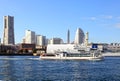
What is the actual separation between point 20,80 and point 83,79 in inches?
382

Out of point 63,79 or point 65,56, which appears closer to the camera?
point 63,79

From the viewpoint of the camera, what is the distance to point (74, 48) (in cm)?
18100

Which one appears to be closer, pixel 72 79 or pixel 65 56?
pixel 72 79

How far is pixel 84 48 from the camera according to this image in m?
178

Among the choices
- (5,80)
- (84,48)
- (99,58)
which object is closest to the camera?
(5,80)

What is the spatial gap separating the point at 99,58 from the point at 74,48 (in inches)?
1825

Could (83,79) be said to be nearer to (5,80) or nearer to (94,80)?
(94,80)

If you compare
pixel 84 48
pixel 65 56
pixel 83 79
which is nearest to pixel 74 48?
pixel 84 48

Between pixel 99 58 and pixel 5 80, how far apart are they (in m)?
90.6

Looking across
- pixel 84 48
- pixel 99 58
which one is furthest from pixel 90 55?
pixel 84 48

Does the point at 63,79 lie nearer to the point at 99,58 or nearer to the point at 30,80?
the point at 30,80

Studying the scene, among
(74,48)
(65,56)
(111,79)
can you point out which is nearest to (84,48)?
(74,48)

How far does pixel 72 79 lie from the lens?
50812 millimetres

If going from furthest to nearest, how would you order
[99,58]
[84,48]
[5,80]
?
[84,48]
[99,58]
[5,80]
